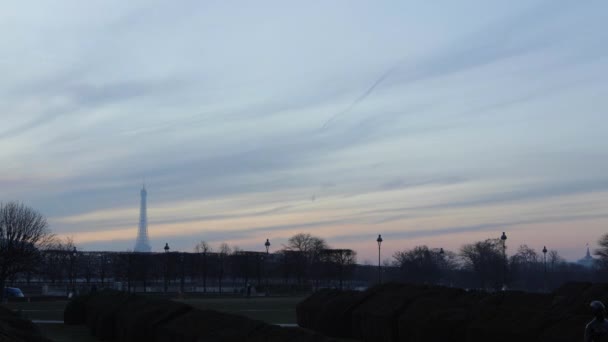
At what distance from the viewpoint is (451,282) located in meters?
150

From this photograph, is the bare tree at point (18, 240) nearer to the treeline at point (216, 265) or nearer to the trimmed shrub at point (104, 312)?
the treeline at point (216, 265)

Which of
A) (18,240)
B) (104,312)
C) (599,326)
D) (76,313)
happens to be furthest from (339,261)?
(599,326)

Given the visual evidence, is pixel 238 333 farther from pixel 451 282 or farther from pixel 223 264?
pixel 451 282

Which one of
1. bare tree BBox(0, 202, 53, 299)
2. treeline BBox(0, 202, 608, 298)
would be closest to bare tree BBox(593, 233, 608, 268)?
treeline BBox(0, 202, 608, 298)

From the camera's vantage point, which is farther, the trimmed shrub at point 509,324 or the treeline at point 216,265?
the treeline at point 216,265

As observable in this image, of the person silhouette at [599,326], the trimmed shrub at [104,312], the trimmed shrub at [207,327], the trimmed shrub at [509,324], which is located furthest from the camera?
the trimmed shrub at [104,312]

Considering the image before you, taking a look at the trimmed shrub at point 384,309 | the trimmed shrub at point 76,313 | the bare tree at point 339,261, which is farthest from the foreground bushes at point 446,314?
the bare tree at point 339,261

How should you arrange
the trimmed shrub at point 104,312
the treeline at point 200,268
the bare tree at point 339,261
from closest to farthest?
the trimmed shrub at point 104,312
the treeline at point 200,268
the bare tree at point 339,261

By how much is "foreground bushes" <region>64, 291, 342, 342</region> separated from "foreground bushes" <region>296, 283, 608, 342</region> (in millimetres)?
5781

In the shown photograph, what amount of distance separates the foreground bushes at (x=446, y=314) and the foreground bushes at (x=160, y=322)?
228 inches

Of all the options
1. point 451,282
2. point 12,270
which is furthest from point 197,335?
point 451,282

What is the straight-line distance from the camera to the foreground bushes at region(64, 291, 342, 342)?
14.5 metres

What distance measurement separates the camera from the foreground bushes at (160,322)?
14.5m

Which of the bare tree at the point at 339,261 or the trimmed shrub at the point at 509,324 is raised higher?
the bare tree at the point at 339,261
